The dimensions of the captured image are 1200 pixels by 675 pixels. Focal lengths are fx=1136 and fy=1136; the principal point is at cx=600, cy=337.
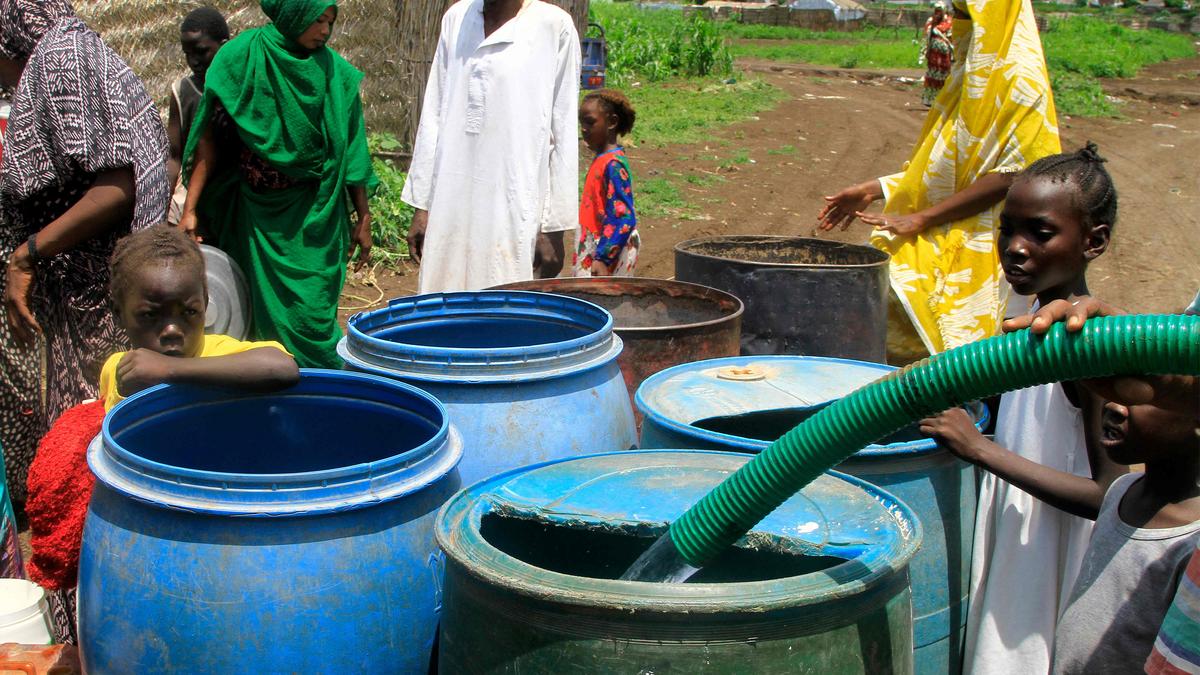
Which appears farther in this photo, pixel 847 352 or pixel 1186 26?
pixel 1186 26

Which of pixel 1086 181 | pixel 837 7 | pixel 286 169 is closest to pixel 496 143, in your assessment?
pixel 286 169

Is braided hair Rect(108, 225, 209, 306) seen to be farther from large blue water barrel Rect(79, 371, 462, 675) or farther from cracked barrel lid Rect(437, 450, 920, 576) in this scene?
cracked barrel lid Rect(437, 450, 920, 576)

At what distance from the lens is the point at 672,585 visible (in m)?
1.60

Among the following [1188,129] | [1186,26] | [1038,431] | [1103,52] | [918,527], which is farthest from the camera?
[1186,26]

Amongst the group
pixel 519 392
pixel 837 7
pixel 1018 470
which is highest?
pixel 519 392

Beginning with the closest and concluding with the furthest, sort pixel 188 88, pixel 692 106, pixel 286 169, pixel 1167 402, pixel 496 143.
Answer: pixel 1167 402 < pixel 496 143 < pixel 286 169 < pixel 188 88 < pixel 692 106

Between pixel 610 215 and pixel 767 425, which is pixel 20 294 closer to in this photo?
pixel 767 425

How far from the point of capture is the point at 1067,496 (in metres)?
2.24

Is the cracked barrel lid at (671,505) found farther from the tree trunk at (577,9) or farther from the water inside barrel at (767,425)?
the tree trunk at (577,9)

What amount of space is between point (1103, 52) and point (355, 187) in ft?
83.2

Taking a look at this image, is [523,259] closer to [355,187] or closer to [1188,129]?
[355,187]

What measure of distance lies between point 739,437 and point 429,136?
2.42m

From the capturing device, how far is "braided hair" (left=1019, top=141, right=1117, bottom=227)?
2520 mm

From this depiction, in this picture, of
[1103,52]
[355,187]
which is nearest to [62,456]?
[355,187]
